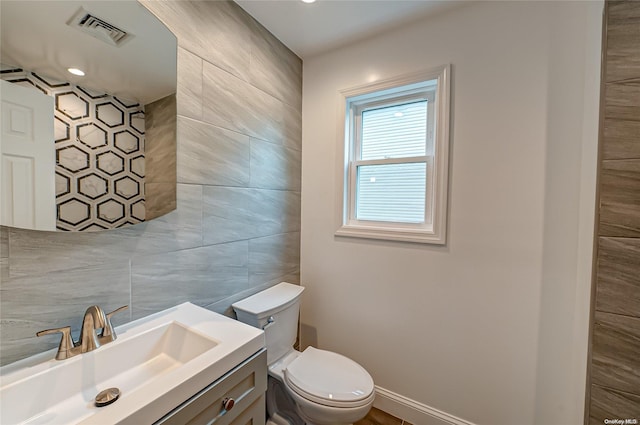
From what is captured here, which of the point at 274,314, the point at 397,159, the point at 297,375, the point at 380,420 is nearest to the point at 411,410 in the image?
the point at 380,420

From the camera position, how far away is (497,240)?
1.32m

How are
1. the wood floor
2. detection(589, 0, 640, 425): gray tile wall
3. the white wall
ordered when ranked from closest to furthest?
detection(589, 0, 640, 425): gray tile wall, the white wall, the wood floor

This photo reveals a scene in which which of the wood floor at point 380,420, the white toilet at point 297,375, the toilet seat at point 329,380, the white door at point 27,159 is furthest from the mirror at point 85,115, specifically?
the wood floor at point 380,420

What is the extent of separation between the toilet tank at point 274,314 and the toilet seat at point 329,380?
12cm

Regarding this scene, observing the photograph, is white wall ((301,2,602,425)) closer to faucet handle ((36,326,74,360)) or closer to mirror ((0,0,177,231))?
mirror ((0,0,177,231))

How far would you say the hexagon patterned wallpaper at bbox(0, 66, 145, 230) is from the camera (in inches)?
31.3

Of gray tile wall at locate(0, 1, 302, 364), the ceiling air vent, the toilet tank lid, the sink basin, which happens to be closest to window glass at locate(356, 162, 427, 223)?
gray tile wall at locate(0, 1, 302, 364)

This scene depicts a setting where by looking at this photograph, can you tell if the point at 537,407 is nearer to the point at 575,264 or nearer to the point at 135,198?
the point at 575,264

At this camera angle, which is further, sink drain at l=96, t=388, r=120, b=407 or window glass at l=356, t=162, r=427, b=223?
window glass at l=356, t=162, r=427, b=223

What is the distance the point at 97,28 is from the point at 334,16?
3.64 ft

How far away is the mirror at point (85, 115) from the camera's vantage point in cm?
73

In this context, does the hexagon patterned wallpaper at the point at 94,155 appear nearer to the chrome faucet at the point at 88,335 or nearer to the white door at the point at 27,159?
the white door at the point at 27,159

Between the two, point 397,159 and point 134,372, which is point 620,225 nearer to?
point 397,159

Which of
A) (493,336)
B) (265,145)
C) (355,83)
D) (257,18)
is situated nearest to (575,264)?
(493,336)
